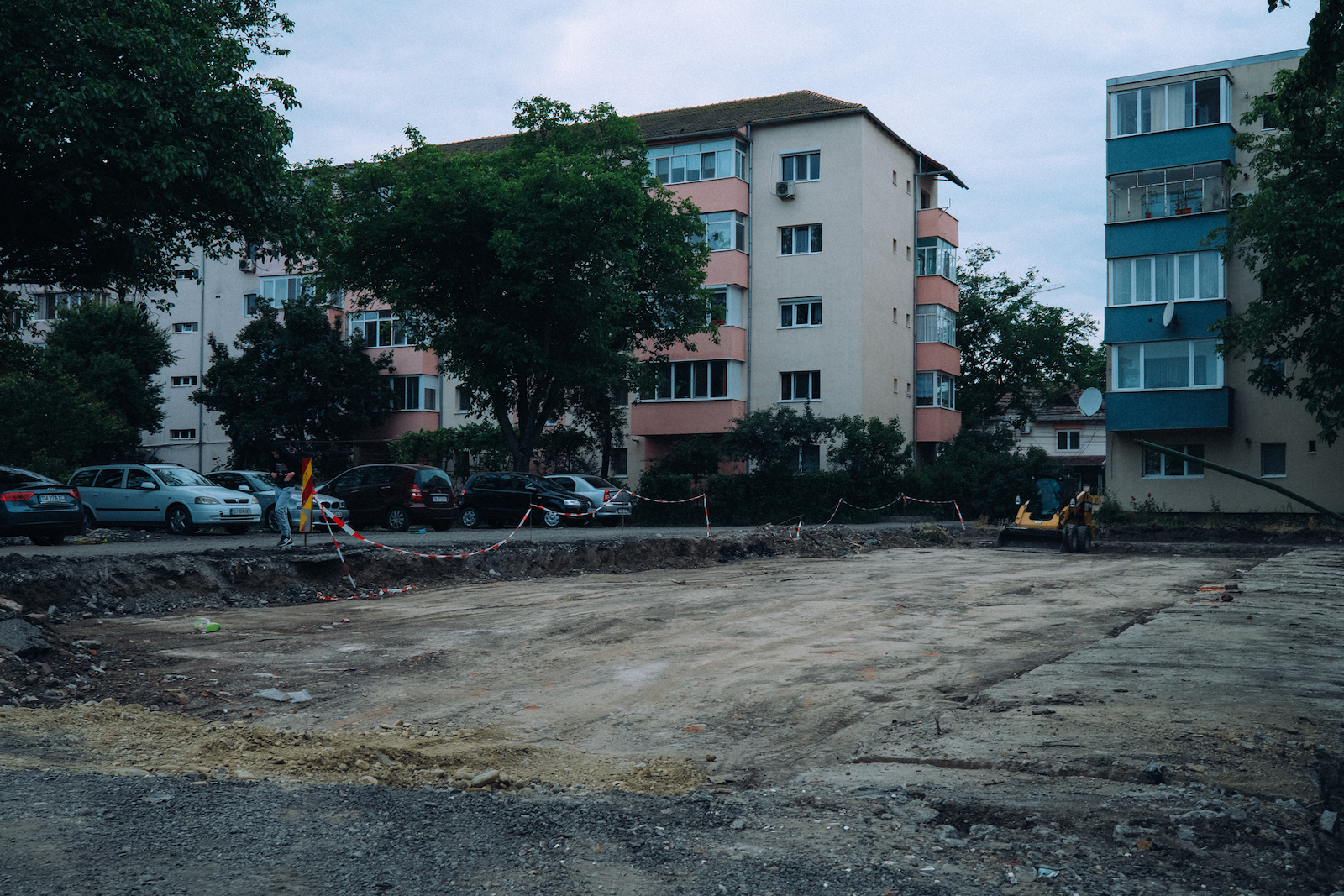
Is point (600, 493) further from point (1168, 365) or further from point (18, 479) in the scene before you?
point (1168, 365)

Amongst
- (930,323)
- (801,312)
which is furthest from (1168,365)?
(801,312)

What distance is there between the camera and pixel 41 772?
519cm

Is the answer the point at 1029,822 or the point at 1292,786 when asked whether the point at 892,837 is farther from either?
the point at 1292,786

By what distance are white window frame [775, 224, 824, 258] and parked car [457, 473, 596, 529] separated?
17141 mm

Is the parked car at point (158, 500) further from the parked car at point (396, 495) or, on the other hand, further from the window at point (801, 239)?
the window at point (801, 239)

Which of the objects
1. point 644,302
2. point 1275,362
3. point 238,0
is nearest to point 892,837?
point 238,0

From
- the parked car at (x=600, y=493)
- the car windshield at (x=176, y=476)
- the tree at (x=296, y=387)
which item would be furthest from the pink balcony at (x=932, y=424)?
the car windshield at (x=176, y=476)

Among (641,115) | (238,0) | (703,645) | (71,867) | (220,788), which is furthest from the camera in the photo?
(641,115)

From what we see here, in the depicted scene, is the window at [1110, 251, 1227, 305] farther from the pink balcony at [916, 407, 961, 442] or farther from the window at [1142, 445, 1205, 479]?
the pink balcony at [916, 407, 961, 442]

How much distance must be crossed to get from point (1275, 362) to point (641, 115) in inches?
1074

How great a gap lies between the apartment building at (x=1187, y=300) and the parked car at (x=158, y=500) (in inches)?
1050

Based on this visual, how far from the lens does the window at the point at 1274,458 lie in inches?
1331

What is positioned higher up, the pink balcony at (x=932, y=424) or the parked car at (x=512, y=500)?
the pink balcony at (x=932, y=424)

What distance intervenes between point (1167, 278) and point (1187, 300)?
0.97m
